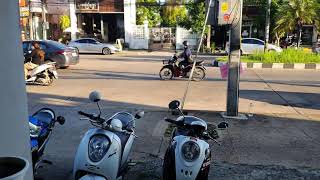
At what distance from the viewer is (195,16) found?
34062 millimetres

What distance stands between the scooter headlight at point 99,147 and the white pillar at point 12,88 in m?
1.05

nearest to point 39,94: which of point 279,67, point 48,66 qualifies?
point 48,66

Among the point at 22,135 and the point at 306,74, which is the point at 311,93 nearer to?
the point at 306,74

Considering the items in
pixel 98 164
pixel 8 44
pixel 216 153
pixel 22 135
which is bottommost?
pixel 216 153

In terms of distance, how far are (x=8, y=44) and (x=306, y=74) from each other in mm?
16131

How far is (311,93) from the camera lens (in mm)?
12812

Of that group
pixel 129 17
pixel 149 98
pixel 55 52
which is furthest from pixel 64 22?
pixel 149 98

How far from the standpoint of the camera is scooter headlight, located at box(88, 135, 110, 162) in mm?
4656

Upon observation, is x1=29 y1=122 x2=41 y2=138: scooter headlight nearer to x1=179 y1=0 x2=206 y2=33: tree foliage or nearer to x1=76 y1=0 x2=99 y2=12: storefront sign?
x1=179 y1=0 x2=206 y2=33: tree foliage

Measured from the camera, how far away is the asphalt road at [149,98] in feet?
23.9

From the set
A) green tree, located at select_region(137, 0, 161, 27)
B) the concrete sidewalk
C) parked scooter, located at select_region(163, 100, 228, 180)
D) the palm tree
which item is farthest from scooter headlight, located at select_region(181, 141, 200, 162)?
green tree, located at select_region(137, 0, 161, 27)

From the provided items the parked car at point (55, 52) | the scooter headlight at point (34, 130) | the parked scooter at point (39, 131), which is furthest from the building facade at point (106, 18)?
the scooter headlight at point (34, 130)

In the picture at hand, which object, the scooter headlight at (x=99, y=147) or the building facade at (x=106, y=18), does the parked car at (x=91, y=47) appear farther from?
the scooter headlight at (x=99, y=147)

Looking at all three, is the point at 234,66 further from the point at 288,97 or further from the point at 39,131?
the point at 39,131
